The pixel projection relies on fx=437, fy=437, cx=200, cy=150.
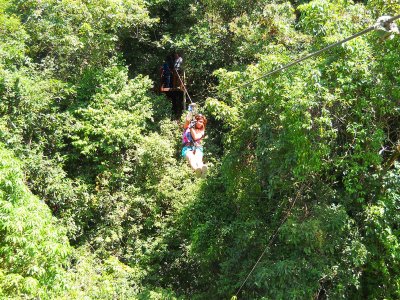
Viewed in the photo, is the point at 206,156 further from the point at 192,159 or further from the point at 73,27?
the point at 73,27

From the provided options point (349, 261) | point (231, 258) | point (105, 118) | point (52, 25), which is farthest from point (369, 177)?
point (52, 25)

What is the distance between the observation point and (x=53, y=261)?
16.4ft

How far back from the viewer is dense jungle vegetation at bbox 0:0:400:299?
513 cm

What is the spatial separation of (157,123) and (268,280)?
4875 millimetres

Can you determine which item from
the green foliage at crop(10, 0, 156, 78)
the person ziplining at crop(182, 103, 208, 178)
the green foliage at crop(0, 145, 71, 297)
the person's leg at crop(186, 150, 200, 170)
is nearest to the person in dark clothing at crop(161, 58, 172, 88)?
the green foliage at crop(10, 0, 156, 78)

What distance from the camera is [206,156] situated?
8.37m

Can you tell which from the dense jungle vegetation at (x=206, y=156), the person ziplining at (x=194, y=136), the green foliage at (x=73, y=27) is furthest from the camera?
the green foliage at (x=73, y=27)

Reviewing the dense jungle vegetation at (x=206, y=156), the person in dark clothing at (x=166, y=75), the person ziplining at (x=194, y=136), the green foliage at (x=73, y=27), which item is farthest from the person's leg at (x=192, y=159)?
the person in dark clothing at (x=166, y=75)

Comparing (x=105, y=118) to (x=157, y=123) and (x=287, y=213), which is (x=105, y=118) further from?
(x=287, y=213)

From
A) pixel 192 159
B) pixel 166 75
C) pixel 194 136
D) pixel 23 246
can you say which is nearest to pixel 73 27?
pixel 166 75

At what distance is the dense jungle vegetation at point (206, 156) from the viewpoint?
513 cm

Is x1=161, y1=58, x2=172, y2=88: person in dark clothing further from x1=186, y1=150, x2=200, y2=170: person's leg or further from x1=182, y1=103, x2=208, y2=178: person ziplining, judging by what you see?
x1=186, y1=150, x2=200, y2=170: person's leg

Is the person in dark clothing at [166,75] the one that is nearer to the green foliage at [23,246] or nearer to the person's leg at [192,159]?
A: the person's leg at [192,159]

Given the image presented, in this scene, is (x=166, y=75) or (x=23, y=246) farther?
(x=166, y=75)
